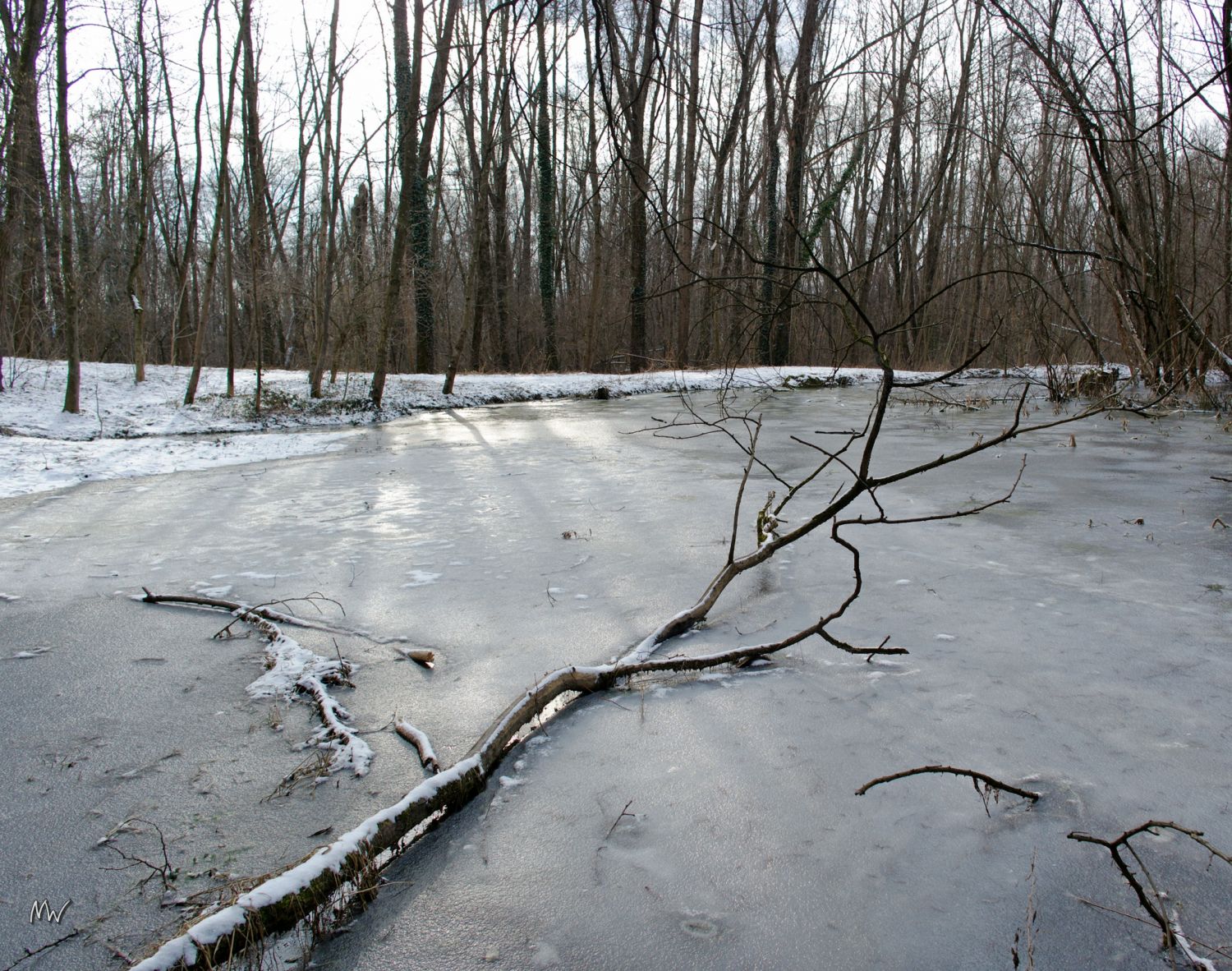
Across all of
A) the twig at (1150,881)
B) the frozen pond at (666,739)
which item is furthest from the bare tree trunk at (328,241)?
the twig at (1150,881)

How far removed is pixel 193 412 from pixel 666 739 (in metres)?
11.4

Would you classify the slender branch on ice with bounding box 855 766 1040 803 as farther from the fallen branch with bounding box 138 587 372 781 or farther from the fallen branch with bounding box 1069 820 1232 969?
the fallen branch with bounding box 138 587 372 781

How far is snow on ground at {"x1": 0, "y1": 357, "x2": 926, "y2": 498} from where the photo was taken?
7914mm

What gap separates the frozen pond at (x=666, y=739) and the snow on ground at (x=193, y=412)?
2.54m

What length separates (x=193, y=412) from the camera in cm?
1166

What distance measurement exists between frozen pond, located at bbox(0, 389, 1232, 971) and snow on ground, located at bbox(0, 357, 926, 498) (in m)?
2.54

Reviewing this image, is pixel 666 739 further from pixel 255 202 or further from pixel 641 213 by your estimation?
pixel 255 202

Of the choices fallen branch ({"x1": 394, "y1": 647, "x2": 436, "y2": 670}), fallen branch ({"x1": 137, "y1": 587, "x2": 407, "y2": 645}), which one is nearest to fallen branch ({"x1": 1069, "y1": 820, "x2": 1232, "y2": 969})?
fallen branch ({"x1": 394, "y1": 647, "x2": 436, "y2": 670})

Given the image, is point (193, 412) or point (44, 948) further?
point (193, 412)

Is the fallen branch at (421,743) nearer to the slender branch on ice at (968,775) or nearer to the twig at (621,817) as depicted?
the twig at (621,817)

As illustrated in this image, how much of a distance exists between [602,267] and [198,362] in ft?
38.2

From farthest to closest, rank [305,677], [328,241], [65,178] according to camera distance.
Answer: [328,241] < [65,178] < [305,677]

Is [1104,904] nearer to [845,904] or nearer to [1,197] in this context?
[845,904]
